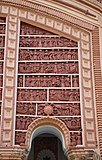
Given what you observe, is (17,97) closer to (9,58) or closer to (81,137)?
(9,58)

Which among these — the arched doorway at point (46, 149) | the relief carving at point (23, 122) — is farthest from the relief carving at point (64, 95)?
the arched doorway at point (46, 149)

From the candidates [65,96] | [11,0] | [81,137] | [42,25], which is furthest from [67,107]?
[11,0]

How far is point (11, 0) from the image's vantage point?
38.4ft

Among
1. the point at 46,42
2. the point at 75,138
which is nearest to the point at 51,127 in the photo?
the point at 75,138

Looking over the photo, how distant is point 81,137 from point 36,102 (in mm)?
1818

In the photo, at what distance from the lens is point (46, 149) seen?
42.5ft

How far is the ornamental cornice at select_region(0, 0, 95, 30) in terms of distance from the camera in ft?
38.3

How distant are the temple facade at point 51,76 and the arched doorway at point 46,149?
6.39ft

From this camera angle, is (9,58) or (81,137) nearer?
(81,137)

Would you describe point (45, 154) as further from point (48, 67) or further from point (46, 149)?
point (48, 67)

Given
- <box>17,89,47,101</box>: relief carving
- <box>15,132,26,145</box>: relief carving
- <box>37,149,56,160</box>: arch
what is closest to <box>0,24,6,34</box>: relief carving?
<box>17,89,47,101</box>: relief carving

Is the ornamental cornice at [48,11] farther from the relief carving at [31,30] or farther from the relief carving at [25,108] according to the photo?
the relief carving at [25,108]

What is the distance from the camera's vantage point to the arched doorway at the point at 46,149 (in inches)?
505

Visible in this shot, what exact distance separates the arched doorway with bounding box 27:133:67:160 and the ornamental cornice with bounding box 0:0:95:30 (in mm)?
4454
